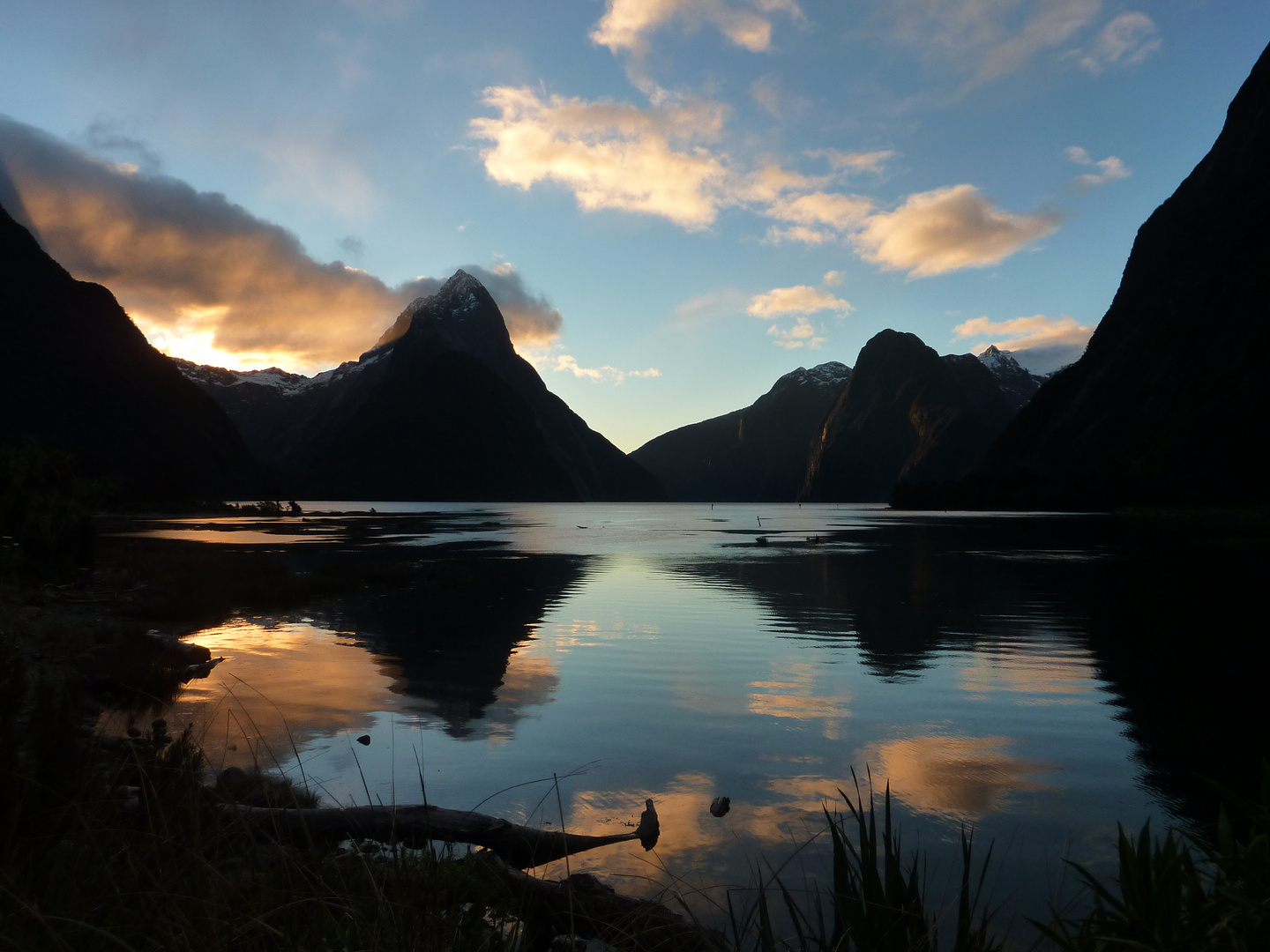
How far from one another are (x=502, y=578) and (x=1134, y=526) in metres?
68.8

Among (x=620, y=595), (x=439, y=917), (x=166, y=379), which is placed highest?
(x=166, y=379)

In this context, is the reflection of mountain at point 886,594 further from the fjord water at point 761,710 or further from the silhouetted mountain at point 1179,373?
the silhouetted mountain at point 1179,373

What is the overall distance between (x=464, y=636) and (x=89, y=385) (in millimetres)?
153348

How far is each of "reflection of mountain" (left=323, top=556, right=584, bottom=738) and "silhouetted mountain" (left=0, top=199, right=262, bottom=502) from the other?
105975 mm

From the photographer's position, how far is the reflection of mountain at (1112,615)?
1178 centimetres

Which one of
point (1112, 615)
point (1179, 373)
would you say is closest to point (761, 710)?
point (1112, 615)

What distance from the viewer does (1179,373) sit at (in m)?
119

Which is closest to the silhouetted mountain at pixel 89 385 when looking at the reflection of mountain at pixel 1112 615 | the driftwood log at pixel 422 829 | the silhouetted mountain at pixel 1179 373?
the reflection of mountain at pixel 1112 615

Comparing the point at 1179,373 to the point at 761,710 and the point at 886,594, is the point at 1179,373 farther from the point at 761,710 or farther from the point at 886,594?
Answer: the point at 761,710

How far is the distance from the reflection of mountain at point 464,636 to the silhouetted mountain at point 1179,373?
10631 cm

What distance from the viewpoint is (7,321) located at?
12950 centimetres

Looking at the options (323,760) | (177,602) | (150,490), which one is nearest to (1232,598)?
(323,760)

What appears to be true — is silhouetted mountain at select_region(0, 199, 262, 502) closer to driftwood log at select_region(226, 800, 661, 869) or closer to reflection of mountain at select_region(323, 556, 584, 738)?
reflection of mountain at select_region(323, 556, 584, 738)

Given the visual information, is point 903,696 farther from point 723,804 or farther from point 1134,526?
point 1134,526
